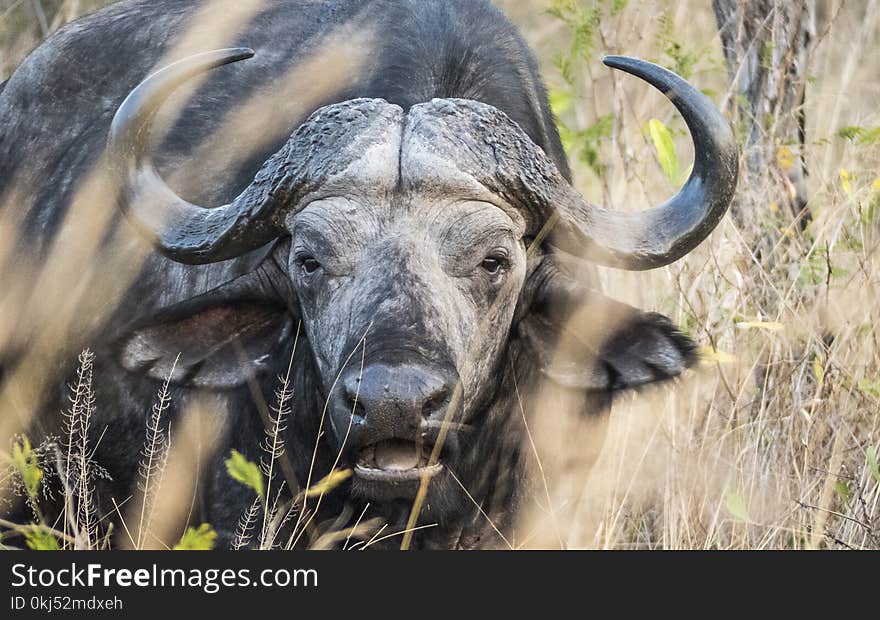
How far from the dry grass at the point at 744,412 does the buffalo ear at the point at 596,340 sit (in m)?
0.15

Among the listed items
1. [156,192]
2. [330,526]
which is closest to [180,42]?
[156,192]

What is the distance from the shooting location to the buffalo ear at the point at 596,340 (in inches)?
179

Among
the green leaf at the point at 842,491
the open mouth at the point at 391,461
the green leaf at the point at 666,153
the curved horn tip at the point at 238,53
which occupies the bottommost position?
the green leaf at the point at 842,491

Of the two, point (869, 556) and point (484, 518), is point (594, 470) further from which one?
point (869, 556)

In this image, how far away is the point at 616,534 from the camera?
5.26 m

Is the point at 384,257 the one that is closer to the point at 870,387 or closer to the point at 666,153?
the point at 666,153

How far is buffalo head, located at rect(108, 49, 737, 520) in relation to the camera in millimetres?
4086

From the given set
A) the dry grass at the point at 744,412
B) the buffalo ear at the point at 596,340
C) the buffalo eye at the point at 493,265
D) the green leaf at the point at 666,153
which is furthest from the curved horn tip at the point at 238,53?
the green leaf at the point at 666,153

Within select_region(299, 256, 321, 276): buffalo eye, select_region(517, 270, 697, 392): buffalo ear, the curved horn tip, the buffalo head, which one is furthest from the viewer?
select_region(517, 270, 697, 392): buffalo ear

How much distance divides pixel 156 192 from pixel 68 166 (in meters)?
1.37

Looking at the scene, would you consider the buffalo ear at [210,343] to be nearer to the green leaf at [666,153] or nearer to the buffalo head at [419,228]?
the buffalo head at [419,228]

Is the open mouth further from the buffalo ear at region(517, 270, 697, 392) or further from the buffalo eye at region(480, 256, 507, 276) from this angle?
the buffalo ear at region(517, 270, 697, 392)

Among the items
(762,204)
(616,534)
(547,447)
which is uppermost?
(762,204)

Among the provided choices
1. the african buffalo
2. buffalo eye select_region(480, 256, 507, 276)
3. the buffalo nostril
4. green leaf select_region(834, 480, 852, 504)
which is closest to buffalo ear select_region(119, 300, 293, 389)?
the african buffalo
